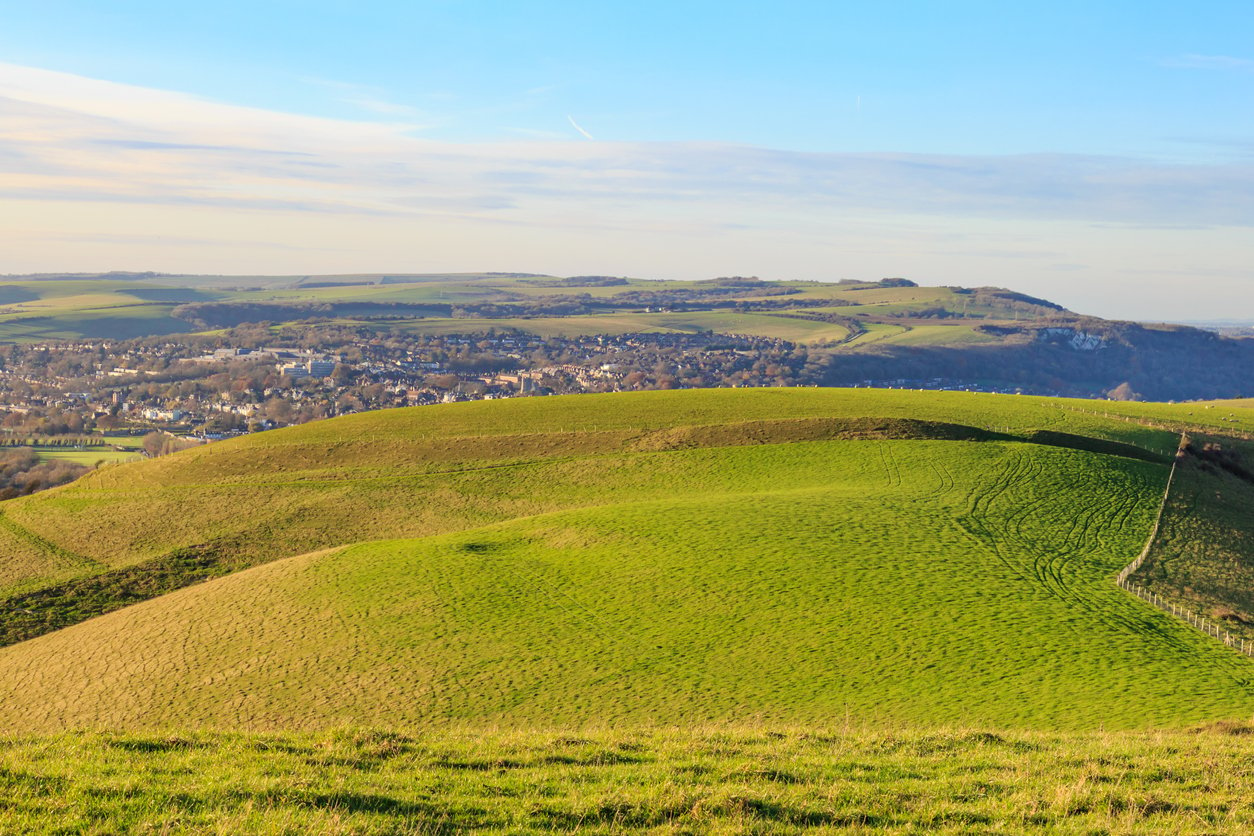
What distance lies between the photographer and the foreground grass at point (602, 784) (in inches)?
583

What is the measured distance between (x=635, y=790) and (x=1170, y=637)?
126ft

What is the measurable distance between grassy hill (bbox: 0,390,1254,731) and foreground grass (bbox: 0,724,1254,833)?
14.1 metres

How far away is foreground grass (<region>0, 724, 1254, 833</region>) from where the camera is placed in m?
14.8

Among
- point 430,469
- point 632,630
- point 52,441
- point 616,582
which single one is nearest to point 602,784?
point 632,630

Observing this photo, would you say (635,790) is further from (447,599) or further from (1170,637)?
(1170,637)

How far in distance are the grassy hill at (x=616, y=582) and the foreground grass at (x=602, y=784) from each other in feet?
46.4

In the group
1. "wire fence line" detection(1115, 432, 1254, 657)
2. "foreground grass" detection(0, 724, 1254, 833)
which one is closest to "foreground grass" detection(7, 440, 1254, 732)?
"wire fence line" detection(1115, 432, 1254, 657)

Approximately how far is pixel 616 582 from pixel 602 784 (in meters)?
33.8

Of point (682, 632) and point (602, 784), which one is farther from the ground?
point (602, 784)

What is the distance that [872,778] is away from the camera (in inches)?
737

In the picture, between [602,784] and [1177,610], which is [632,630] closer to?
[602,784]

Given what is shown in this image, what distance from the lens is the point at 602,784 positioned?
1742cm

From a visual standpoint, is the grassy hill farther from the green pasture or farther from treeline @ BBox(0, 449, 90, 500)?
the green pasture

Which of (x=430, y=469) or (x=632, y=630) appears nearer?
(x=632, y=630)
